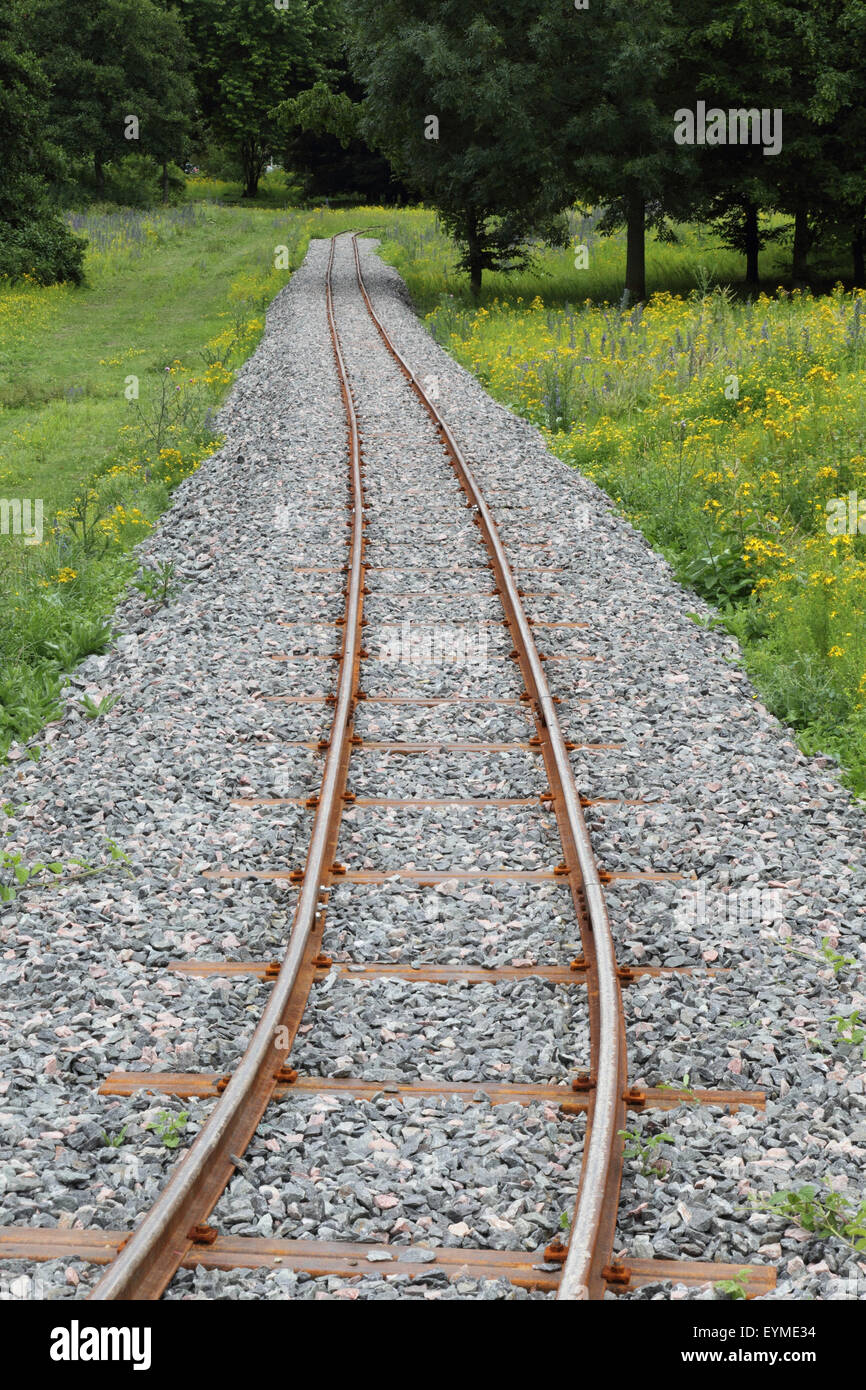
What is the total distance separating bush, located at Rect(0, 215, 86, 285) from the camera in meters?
30.3

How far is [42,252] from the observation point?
31.3 m

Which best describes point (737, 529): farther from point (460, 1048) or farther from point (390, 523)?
point (460, 1048)

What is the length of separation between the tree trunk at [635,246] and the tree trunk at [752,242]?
8.45ft

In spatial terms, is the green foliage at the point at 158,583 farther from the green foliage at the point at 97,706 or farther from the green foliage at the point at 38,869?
the green foliage at the point at 38,869

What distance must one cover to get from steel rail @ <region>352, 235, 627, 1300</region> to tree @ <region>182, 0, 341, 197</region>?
234ft

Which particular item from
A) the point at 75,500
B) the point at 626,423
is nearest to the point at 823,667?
the point at 626,423

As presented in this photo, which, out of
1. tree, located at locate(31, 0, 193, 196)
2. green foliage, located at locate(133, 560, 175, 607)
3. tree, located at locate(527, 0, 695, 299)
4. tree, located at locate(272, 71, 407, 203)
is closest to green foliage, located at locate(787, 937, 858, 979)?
green foliage, located at locate(133, 560, 175, 607)

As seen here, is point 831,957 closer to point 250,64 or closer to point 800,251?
point 800,251

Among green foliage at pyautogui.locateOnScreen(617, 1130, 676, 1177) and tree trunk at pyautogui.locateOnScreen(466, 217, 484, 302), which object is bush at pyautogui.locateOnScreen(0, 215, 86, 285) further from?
green foliage at pyautogui.locateOnScreen(617, 1130, 676, 1177)

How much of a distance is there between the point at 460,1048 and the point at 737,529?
24.1 ft

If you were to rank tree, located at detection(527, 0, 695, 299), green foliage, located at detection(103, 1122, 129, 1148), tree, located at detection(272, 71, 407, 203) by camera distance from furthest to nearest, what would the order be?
1. tree, located at detection(272, 71, 407, 203)
2. tree, located at detection(527, 0, 695, 299)
3. green foliage, located at detection(103, 1122, 129, 1148)

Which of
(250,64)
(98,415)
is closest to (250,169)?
(250,64)

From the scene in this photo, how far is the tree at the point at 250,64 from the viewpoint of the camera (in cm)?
7031

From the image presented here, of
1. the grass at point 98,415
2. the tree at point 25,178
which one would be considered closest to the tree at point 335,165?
the grass at point 98,415
